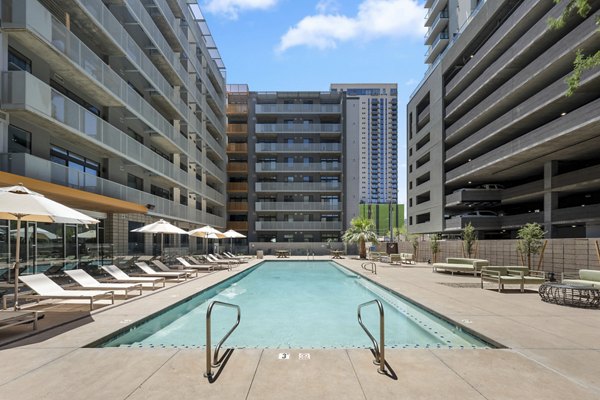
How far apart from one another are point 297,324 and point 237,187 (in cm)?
4145

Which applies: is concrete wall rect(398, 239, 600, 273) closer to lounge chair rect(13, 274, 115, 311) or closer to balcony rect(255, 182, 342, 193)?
lounge chair rect(13, 274, 115, 311)

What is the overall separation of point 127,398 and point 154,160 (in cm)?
2219

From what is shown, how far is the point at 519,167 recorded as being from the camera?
103 feet

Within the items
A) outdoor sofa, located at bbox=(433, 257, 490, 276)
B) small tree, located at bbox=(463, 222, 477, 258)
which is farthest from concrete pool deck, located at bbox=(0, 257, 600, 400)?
small tree, located at bbox=(463, 222, 477, 258)

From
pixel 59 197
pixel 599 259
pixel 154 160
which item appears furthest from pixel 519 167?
pixel 59 197

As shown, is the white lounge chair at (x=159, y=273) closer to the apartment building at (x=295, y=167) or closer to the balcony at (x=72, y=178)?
the balcony at (x=72, y=178)

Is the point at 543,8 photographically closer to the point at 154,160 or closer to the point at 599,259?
the point at 599,259

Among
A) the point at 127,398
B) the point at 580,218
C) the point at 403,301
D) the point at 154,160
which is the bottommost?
the point at 403,301

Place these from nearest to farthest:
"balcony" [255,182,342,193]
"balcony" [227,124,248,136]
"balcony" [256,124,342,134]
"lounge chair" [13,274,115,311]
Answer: "lounge chair" [13,274,115,311] < "balcony" [255,182,342,193] < "balcony" [256,124,342,134] < "balcony" [227,124,248,136]

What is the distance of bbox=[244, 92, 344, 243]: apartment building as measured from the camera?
47.2 m

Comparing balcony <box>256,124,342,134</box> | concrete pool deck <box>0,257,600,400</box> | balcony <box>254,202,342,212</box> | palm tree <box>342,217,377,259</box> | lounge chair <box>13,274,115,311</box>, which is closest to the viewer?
concrete pool deck <box>0,257,600,400</box>

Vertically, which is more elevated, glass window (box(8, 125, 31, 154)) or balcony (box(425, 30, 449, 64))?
balcony (box(425, 30, 449, 64))

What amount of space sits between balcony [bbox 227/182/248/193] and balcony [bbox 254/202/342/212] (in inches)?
158

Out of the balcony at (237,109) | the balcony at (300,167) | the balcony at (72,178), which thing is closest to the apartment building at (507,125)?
the balcony at (300,167)
